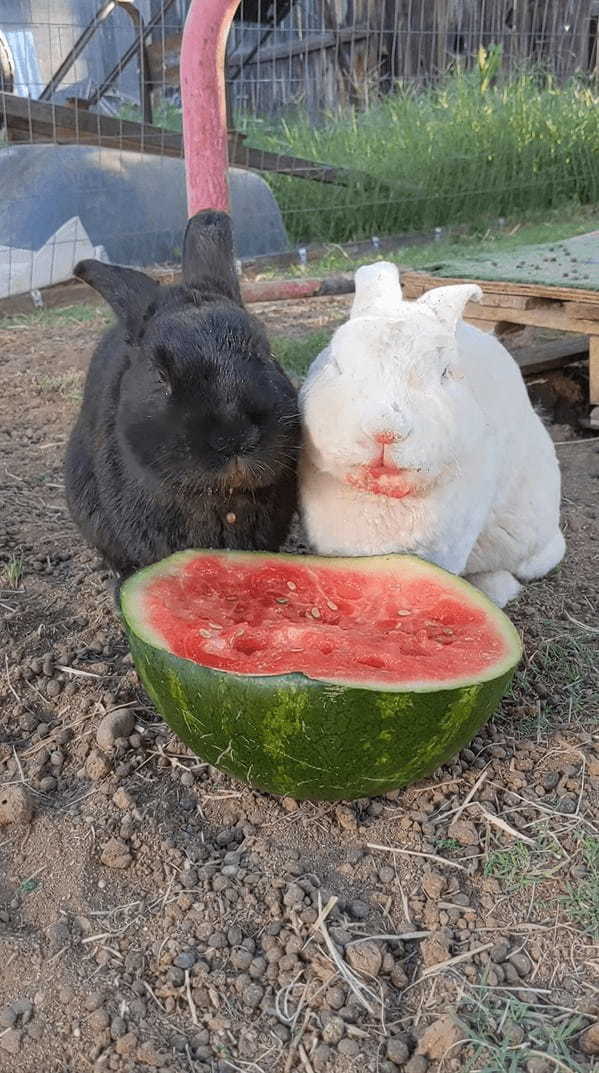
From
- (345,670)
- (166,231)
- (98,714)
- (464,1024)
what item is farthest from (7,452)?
(166,231)

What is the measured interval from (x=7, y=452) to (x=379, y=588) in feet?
A: 9.67

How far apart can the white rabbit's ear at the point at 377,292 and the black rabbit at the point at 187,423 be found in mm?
293

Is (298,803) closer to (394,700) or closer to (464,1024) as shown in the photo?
(394,700)

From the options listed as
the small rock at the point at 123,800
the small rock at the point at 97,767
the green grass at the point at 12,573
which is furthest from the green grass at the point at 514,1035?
the green grass at the point at 12,573

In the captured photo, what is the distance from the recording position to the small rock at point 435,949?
2059 millimetres

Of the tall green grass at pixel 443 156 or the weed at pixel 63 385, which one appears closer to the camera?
the weed at pixel 63 385

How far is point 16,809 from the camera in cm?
248

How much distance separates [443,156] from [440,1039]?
10.5 meters

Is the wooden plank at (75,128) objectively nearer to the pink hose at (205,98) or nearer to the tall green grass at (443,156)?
the tall green grass at (443,156)

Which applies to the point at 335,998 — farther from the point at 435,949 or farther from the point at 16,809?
the point at 16,809

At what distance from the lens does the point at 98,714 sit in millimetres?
2852

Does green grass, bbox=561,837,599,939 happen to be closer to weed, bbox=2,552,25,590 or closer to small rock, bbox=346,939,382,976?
small rock, bbox=346,939,382,976

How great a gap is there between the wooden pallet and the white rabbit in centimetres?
216

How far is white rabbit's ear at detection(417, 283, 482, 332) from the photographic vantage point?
104 inches
